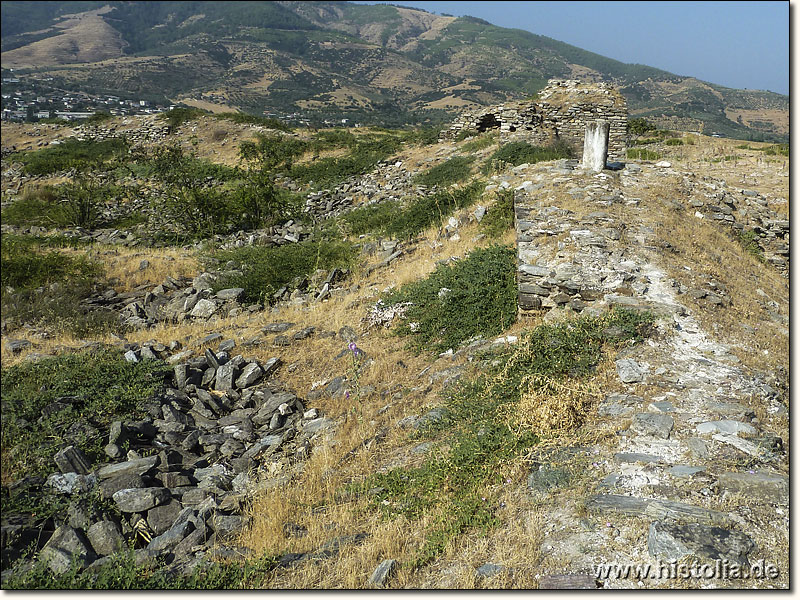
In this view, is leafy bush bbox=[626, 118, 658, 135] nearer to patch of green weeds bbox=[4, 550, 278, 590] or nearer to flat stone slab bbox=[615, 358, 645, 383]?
flat stone slab bbox=[615, 358, 645, 383]

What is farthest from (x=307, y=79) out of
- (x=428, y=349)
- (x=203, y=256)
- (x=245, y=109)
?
(x=428, y=349)

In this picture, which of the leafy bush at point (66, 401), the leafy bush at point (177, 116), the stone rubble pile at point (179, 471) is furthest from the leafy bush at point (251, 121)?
the leafy bush at point (66, 401)

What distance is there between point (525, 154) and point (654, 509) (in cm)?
1483

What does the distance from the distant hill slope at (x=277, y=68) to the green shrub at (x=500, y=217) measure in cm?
496

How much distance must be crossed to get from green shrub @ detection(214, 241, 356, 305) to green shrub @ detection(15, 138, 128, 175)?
1963 cm

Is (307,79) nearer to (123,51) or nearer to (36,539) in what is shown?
(123,51)

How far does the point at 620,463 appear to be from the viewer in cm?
373

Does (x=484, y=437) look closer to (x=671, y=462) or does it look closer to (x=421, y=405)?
(x=421, y=405)

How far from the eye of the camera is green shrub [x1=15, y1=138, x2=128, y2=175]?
26750mm

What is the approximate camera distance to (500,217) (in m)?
11.0

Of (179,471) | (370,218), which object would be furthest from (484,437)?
(370,218)

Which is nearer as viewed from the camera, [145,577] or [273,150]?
[145,577]

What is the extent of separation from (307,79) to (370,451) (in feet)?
240

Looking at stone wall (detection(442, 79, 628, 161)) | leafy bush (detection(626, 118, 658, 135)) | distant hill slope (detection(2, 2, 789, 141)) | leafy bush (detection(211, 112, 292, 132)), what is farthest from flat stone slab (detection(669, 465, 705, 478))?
leafy bush (detection(211, 112, 292, 132))
